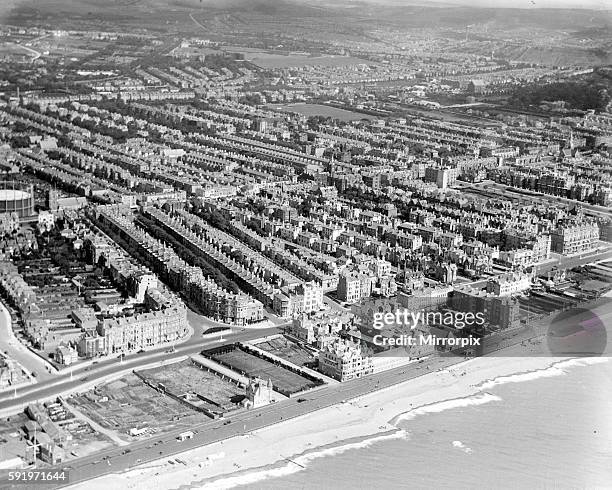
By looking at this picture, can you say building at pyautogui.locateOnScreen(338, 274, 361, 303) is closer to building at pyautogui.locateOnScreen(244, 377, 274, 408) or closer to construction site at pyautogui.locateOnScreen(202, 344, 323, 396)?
construction site at pyautogui.locateOnScreen(202, 344, 323, 396)

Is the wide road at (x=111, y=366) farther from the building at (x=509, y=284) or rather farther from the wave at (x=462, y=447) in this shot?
the wave at (x=462, y=447)

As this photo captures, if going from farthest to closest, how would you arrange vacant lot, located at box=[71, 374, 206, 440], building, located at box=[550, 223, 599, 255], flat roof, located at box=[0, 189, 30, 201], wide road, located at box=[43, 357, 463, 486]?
flat roof, located at box=[0, 189, 30, 201] → building, located at box=[550, 223, 599, 255] → vacant lot, located at box=[71, 374, 206, 440] → wide road, located at box=[43, 357, 463, 486]

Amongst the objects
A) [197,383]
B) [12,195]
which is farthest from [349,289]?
[12,195]

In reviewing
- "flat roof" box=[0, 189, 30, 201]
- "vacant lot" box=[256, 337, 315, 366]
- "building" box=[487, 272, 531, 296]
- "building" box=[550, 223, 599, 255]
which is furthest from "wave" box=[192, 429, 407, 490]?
"flat roof" box=[0, 189, 30, 201]

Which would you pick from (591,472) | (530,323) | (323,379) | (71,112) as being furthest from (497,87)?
(591,472)

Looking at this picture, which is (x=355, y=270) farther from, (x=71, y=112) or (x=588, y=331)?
(x=71, y=112)

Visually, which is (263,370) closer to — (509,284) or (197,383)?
(197,383)
